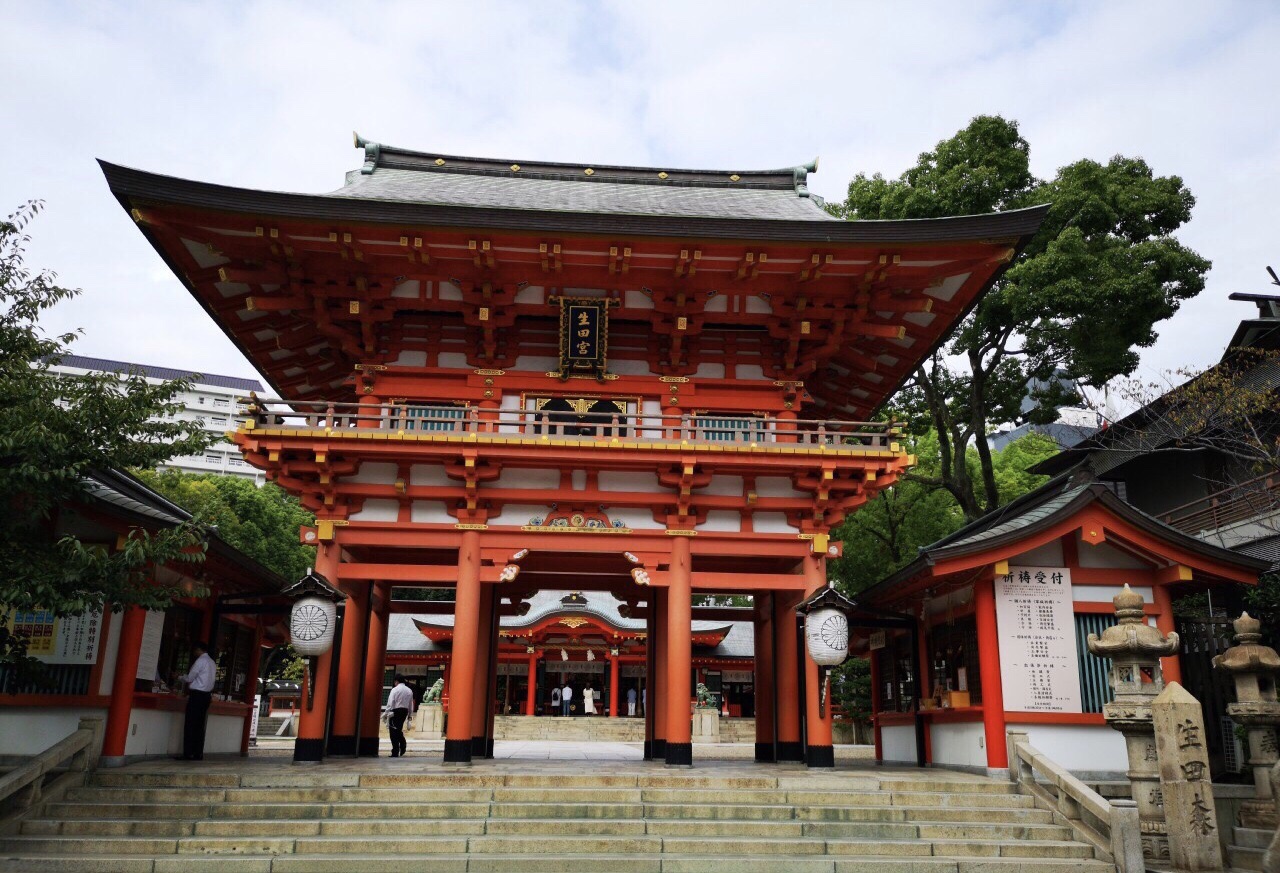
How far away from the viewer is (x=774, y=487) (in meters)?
14.2

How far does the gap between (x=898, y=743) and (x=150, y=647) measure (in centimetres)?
1185

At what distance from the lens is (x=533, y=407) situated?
14789 millimetres

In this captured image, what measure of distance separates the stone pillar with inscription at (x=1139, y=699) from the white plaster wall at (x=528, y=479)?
24.8ft

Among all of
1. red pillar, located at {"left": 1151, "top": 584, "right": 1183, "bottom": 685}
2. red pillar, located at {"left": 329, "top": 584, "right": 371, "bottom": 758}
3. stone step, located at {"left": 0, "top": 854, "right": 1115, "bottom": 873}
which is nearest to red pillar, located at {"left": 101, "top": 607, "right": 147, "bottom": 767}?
stone step, located at {"left": 0, "top": 854, "right": 1115, "bottom": 873}

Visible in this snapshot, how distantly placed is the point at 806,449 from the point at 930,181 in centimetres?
1292

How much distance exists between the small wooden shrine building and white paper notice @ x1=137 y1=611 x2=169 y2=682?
10.6m

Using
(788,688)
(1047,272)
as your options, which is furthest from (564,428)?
(1047,272)

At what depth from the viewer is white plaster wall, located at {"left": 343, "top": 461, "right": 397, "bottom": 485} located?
13.8 m

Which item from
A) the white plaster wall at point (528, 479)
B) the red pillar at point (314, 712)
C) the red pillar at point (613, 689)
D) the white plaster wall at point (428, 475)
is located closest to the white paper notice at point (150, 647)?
the red pillar at point (314, 712)

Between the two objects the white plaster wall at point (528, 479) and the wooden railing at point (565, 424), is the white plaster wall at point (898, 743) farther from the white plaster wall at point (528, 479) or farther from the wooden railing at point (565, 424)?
the white plaster wall at point (528, 479)

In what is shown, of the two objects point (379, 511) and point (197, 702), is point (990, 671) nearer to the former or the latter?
point (379, 511)

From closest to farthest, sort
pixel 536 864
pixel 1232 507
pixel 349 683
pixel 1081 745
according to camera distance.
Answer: pixel 536 864 < pixel 1081 745 < pixel 349 683 < pixel 1232 507

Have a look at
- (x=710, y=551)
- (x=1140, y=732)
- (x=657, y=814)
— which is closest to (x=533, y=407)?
(x=710, y=551)

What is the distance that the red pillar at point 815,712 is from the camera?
516 inches
